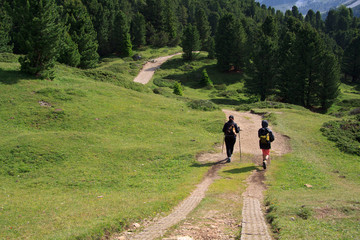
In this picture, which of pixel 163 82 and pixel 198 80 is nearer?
pixel 163 82

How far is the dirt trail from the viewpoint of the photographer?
69.1m

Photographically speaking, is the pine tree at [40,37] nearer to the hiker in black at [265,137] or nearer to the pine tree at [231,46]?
the hiker in black at [265,137]

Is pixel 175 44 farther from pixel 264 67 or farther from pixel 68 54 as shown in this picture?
pixel 68 54

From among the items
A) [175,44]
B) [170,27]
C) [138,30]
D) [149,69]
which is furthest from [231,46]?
[170,27]

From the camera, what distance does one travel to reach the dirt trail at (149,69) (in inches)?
2720

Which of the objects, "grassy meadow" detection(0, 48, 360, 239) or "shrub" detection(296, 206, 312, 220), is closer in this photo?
"shrub" detection(296, 206, 312, 220)

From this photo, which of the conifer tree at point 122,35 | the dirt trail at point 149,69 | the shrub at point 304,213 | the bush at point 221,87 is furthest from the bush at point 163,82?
the shrub at point 304,213

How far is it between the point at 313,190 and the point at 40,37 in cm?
3032

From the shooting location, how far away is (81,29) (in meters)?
54.7

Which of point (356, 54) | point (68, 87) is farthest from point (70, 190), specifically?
point (356, 54)

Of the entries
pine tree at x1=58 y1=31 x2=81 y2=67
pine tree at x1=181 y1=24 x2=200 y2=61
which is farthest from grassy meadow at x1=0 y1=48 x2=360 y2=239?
pine tree at x1=181 y1=24 x2=200 y2=61

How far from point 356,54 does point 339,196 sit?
335ft

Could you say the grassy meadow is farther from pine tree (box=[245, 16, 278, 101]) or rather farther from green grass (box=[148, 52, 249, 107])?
green grass (box=[148, 52, 249, 107])

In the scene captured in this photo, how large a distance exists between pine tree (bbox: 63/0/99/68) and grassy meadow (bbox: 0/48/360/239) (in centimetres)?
1696
